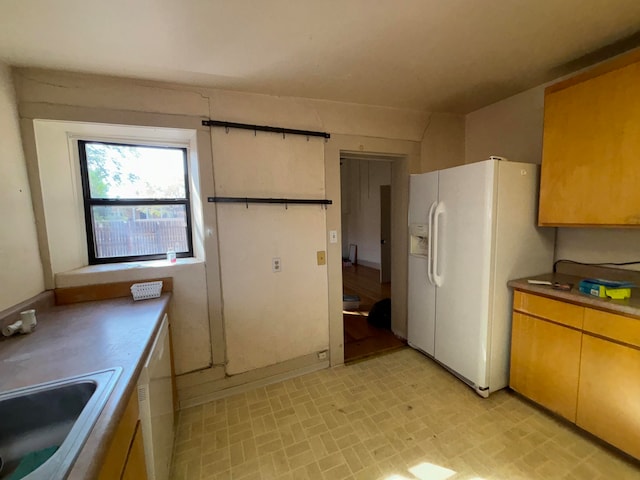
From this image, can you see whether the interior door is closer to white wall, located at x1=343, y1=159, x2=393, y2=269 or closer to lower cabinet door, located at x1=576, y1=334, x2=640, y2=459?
white wall, located at x1=343, y1=159, x2=393, y2=269

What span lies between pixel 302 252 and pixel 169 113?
151cm

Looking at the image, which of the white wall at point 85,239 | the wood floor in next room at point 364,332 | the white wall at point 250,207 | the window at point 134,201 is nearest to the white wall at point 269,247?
the white wall at point 250,207

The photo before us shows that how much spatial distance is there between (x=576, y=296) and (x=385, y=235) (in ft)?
14.8

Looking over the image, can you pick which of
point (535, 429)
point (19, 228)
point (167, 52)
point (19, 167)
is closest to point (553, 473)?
point (535, 429)

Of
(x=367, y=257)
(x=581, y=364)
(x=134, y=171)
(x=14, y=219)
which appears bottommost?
(x=367, y=257)

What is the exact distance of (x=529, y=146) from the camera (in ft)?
7.93

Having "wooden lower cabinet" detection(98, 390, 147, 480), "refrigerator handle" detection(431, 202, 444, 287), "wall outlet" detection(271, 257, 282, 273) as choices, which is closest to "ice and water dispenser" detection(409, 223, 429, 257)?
"refrigerator handle" detection(431, 202, 444, 287)

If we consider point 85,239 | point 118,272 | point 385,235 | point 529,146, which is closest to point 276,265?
point 118,272

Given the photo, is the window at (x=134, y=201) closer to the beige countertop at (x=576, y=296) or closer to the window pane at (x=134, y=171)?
the window pane at (x=134, y=171)

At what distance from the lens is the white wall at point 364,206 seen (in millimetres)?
6684

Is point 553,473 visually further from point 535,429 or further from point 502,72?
point 502,72

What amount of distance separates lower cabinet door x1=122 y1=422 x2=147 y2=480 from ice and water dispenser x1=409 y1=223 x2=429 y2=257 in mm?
2415

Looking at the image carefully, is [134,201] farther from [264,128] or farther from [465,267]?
[465,267]

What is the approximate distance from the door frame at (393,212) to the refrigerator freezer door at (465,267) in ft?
1.80
